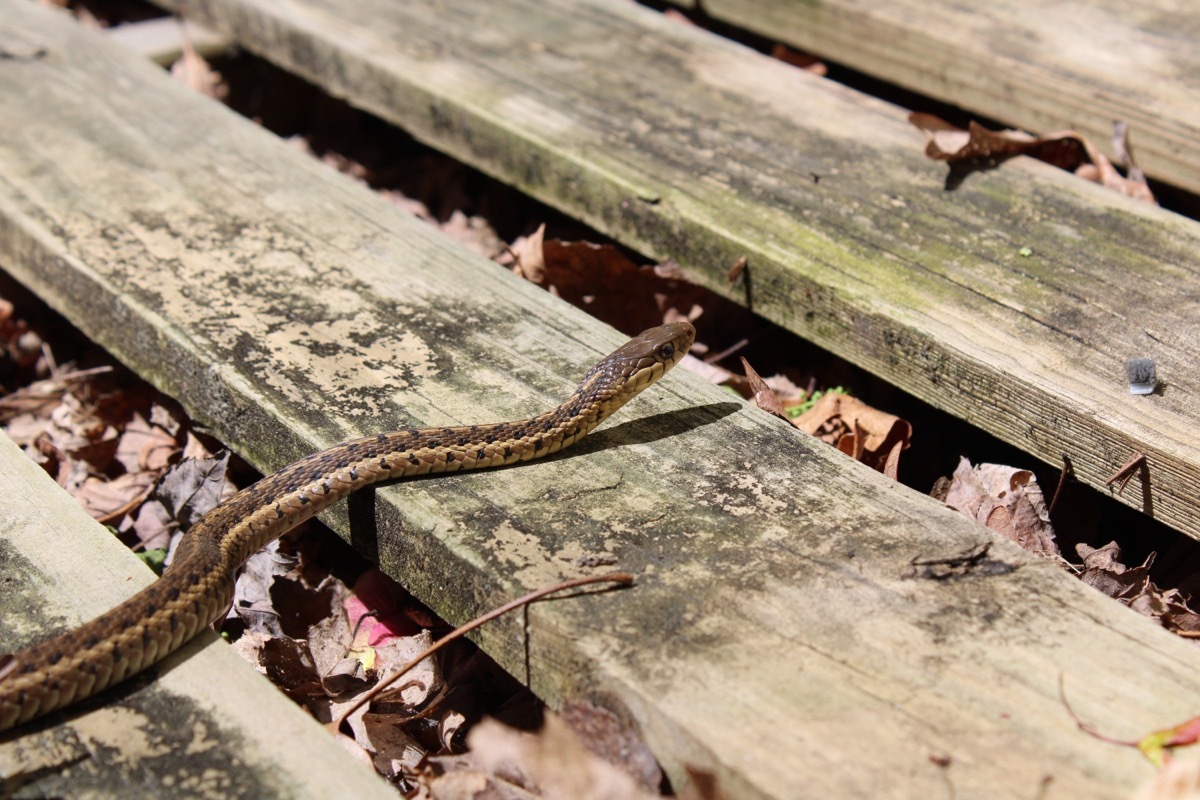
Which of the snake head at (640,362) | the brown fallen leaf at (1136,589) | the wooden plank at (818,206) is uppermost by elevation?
the wooden plank at (818,206)

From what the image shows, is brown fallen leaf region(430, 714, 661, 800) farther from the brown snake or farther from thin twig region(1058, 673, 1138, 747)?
thin twig region(1058, 673, 1138, 747)

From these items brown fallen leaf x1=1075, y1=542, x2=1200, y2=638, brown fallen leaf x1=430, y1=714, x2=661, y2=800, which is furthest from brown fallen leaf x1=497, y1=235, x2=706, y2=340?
brown fallen leaf x1=430, y1=714, x2=661, y2=800

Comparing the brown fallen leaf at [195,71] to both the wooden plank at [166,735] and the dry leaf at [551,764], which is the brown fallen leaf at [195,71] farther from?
the dry leaf at [551,764]

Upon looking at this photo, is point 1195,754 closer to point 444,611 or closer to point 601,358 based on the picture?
point 444,611

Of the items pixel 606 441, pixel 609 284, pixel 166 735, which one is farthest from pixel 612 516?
pixel 609 284

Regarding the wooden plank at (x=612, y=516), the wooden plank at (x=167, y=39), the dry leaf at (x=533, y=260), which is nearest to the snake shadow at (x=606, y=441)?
the wooden plank at (x=612, y=516)

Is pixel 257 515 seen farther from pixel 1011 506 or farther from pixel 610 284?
pixel 1011 506

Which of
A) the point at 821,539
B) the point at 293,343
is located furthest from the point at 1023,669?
the point at 293,343
